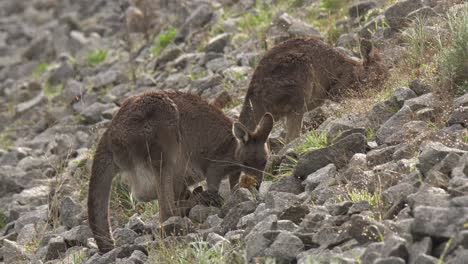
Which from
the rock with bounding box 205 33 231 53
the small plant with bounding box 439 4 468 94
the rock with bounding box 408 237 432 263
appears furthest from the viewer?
the rock with bounding box 205 33 231 53

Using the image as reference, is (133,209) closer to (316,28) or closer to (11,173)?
(11,173)

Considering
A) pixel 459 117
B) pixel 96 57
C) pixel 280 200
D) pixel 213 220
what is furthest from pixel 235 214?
pixel 96 57

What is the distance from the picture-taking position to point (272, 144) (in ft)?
38.7

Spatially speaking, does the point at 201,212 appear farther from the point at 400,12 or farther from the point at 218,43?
the point at 218,43

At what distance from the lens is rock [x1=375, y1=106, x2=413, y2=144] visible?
9.21 m

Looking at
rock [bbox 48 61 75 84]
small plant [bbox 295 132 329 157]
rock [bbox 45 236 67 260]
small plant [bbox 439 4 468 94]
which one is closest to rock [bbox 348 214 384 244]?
small plant [bbox 295 132 329 157]

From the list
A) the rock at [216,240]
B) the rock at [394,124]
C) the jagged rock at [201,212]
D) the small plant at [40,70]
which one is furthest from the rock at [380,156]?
the small plant at [40,70]

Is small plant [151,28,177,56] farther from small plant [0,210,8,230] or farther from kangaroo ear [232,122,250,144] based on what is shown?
kangaroo ear [232,122,250,144]

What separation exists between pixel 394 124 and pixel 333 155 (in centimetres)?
72

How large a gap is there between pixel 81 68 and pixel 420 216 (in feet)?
44.8

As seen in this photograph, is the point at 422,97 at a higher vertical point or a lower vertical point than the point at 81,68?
higher

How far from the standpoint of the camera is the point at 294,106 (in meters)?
11.5

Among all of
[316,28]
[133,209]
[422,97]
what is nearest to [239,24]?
[316,28]

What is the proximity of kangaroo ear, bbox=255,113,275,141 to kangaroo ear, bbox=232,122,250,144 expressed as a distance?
0.13 m
